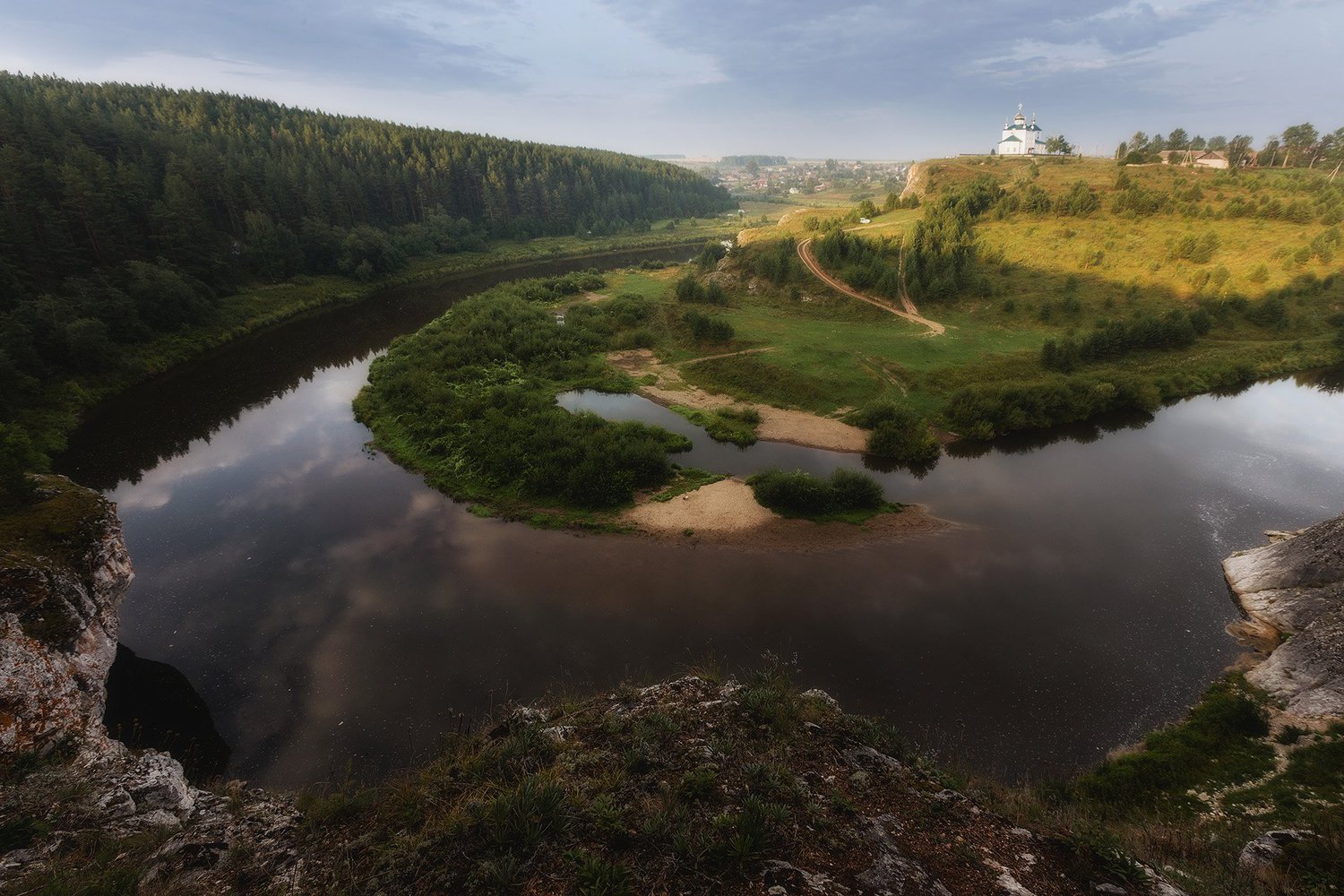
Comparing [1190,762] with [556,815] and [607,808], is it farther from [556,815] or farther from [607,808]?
[556,815]

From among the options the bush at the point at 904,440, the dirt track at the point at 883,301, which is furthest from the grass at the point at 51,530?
the dirt track at the point at 883,301

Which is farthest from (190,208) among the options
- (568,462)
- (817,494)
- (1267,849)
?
(1267,849)

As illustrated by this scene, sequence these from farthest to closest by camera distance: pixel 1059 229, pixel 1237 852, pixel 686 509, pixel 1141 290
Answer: pixel 1059 229 < pixel 1141 290 < pixel 686 509 < pixel 1237 852

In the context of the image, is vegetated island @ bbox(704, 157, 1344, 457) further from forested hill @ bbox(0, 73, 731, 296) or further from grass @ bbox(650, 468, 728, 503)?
forested hill @ bbox(0, 73, 731, 296)

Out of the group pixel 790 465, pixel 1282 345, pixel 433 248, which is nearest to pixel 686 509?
pixel 790 465

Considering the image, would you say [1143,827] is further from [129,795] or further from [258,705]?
[258,705]

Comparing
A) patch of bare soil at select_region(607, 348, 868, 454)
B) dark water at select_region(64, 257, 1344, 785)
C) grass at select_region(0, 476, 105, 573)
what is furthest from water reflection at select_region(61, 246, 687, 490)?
patch of bare soil at select_region(607, 348, 868, 454)
